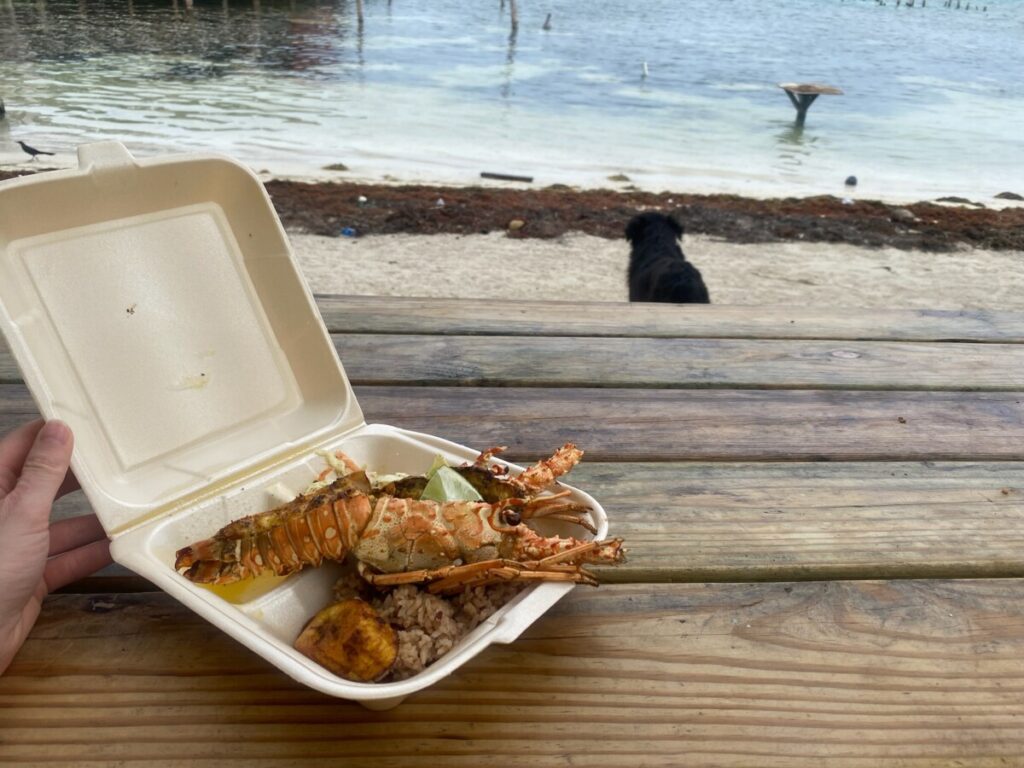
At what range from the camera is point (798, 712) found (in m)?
1.07

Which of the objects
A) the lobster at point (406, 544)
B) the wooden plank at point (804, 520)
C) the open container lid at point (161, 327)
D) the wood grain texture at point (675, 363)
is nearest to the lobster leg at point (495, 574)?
the lobster at point (406, 544)

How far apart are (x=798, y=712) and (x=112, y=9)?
139ft

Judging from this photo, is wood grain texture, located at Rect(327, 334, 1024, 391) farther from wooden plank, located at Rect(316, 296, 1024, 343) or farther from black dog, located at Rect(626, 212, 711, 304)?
black dog, located at Rect(626, 212, 711, 304)

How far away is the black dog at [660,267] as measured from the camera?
5.07 meters

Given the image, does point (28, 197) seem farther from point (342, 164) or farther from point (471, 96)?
point (471, 96)

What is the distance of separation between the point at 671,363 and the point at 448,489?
115 cm

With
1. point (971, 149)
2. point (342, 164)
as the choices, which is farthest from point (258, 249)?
point (971, 149)

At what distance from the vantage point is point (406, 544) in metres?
1.18

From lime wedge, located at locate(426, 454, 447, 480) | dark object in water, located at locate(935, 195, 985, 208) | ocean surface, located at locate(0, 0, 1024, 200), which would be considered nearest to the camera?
lime wedge, located at locate(426, 454, 447, 480)

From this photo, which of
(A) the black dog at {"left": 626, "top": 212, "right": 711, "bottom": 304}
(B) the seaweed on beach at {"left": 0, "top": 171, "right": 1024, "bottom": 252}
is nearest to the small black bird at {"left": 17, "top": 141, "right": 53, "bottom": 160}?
(B) the seaweed on beach at {"left": 0, "top": 171, "right": 1024, "bottom": 252}

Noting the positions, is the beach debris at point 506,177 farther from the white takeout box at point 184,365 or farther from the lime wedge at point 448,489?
the lime wedge at point 448,489

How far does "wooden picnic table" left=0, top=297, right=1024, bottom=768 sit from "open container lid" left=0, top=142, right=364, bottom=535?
25 centimetres

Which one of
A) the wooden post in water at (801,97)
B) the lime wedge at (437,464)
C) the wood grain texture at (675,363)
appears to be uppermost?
the lime wedge at (437,464)

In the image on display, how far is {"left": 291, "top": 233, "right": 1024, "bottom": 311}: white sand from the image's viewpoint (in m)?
7.40
